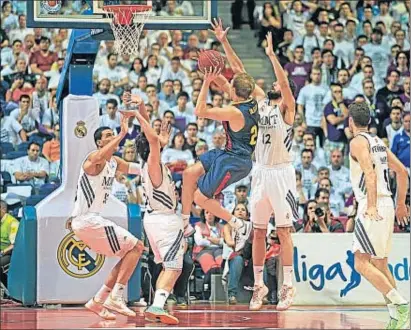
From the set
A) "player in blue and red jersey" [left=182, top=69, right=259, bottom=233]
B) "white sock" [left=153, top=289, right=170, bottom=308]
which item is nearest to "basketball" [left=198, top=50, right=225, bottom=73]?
"player in blue and red jersey" [left=182, top=69, right=259, bottom=233]

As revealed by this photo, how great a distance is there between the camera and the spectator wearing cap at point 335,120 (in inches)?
688

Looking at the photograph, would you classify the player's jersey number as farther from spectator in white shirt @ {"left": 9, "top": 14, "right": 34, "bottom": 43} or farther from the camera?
spectator in white shirt @ {"left": 9, "top": 14, "right": 34, "bottom": 43}

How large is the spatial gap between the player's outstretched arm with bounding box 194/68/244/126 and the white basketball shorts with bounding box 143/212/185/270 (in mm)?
1105

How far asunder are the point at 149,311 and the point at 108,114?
20.7 feet

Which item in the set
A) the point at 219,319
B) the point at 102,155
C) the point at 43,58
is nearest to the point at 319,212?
the point at 219,319

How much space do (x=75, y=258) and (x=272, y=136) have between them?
3.00m

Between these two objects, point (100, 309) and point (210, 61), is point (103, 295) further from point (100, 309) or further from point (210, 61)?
point (210, 61)

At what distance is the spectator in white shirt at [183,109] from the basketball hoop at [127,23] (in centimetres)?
458

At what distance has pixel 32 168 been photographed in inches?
636

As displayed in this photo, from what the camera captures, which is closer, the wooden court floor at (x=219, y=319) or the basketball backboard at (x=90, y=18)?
the wooden court floor at (x=219, y=319)

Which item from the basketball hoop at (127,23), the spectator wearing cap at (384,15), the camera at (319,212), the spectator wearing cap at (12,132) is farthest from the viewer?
the spectator wearing cap at (384,15)

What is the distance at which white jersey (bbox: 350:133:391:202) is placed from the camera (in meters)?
11.0

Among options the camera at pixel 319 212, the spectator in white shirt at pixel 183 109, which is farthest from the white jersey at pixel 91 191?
the spectator in white shirt at pixel 183 109

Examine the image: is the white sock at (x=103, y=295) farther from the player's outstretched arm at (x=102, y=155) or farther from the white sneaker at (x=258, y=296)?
the white sneaker at (x=258, y=296)
